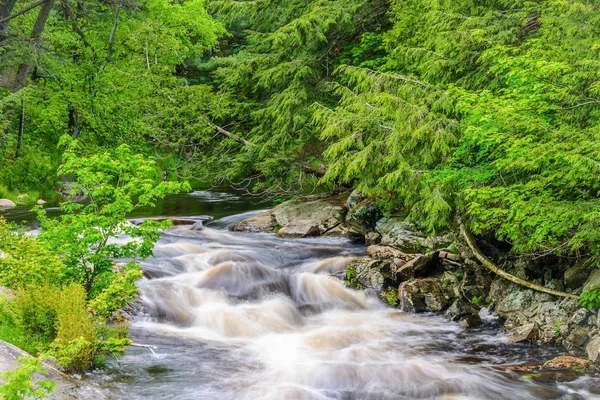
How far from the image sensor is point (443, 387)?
7.27 metres

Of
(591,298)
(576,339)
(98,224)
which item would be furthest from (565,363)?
(98,224)

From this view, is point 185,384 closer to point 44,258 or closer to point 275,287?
point 44,258

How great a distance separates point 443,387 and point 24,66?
59.4 feet

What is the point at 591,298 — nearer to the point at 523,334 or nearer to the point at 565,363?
the point at 565,363

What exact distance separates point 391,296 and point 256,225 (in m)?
6.65

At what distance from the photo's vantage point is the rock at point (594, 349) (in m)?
7.62

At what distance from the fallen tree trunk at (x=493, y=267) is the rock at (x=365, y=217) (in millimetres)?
3597

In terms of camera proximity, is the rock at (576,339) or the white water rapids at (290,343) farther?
the rock at (576,339)

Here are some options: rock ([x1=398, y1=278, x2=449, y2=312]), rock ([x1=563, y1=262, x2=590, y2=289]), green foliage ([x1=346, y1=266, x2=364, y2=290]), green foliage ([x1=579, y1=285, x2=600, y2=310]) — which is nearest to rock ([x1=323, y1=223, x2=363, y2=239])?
green foliage ([x1=346, y1=266, x2=364, y2=290])

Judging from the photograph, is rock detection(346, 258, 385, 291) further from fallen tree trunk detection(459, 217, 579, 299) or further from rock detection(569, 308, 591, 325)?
rock detection(569, 308, 591, 325)

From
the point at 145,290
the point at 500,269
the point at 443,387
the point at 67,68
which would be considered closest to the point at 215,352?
the point at 145,290

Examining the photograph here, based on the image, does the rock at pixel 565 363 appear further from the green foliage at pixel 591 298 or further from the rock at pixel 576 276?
the rock at pixel 576 276

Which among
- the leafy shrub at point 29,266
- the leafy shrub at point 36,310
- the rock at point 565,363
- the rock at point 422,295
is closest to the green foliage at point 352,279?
the rock at point 422,295

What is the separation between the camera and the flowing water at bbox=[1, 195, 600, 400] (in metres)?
7.16
